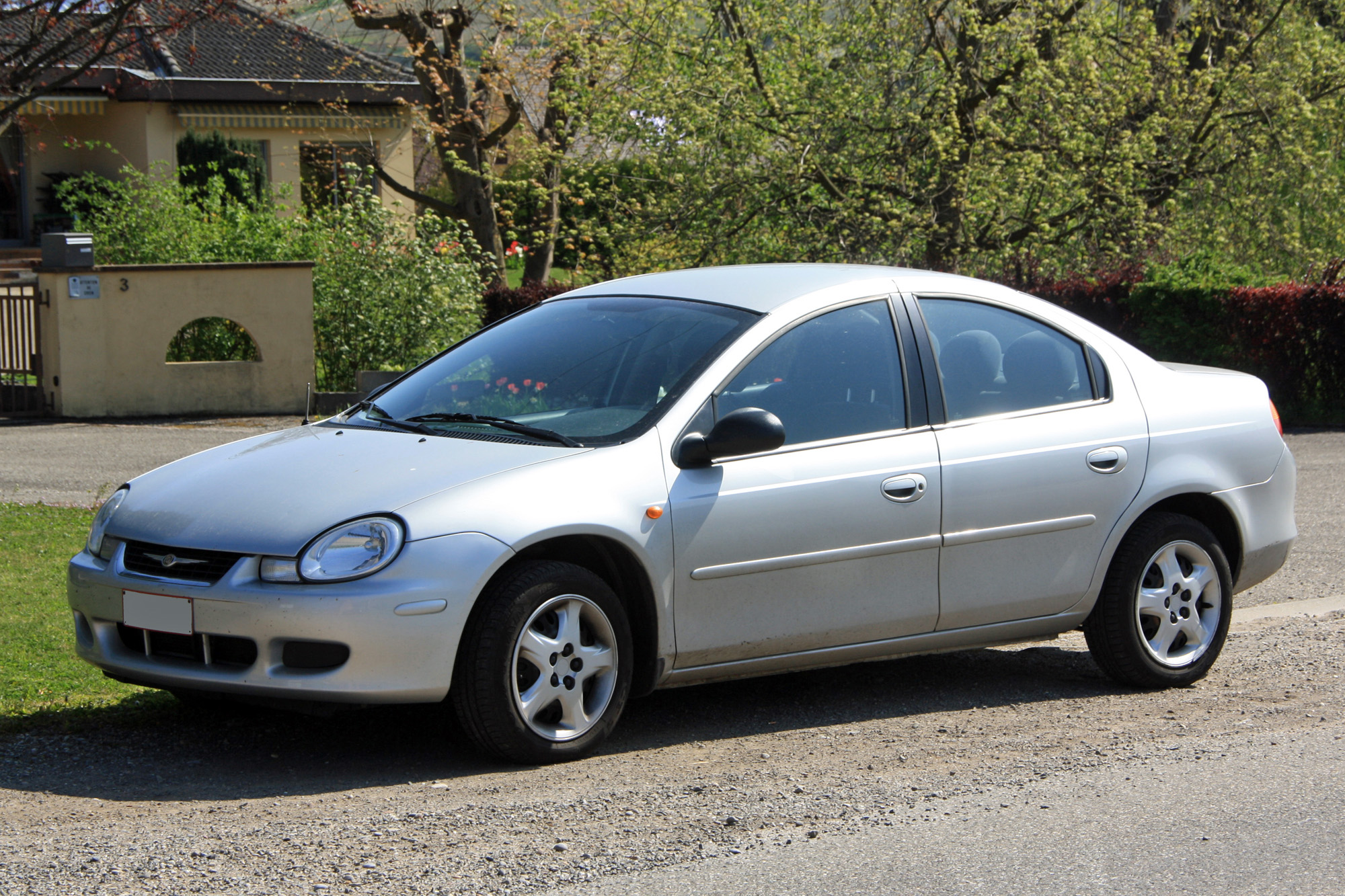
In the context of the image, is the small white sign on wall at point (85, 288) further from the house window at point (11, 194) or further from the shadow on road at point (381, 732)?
the house window at point (11, 194)

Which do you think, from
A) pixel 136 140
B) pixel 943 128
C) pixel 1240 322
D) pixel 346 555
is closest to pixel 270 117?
pixel 136 140

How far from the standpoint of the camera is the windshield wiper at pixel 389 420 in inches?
212

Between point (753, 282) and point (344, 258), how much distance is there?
1361 cm

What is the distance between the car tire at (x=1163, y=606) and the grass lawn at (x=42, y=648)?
3.78 metres

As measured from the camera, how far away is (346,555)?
4.55 metres

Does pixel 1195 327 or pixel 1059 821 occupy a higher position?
pixel 1195 327

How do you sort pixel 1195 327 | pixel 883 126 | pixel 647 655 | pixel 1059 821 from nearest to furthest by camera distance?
pixel 1059 821, pixel 647 655, pixel 1195 327, pixel 883 126

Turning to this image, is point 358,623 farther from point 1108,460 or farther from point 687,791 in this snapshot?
point 1108,460

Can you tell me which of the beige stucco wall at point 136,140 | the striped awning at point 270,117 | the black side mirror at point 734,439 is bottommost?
the black side mirror at point 734,439

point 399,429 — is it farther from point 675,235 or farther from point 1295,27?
point 1295,27

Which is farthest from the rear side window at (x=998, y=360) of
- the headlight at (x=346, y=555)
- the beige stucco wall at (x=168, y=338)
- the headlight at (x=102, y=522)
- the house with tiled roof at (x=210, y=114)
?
the house with tiled roof at (x=210, y=114)

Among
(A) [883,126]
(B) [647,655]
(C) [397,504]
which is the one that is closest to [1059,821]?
A: (B) [647,655]

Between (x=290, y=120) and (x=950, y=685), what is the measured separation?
25616mm

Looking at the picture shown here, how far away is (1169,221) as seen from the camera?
68.1 ft
